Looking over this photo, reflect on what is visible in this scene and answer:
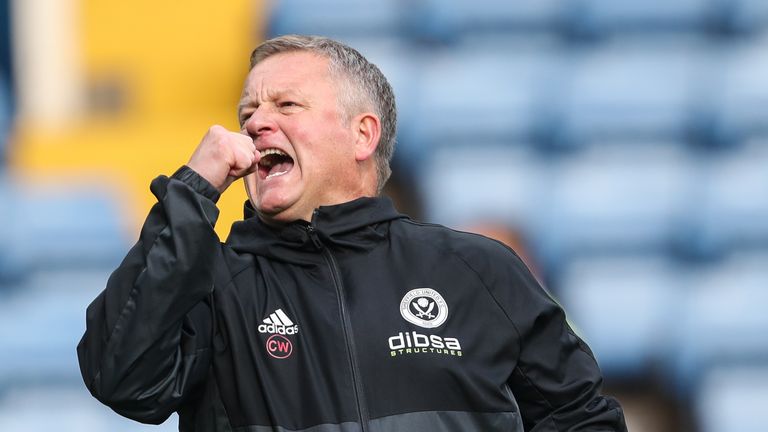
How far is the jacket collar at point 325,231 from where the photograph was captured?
5.66ft

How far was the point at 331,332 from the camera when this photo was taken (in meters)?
1.65

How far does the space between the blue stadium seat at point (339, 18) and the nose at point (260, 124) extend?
3.34 metres

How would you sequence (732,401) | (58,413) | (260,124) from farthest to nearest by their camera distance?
(732,401) → (58,413) → (260,124)

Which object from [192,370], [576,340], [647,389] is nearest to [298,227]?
[192,370]

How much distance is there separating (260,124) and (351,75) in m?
0.16

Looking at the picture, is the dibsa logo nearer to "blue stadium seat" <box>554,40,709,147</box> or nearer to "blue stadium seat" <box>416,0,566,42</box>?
"blue stadium seat" <box>554,40,709,147</box>

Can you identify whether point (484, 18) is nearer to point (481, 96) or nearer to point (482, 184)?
point (481, 96)

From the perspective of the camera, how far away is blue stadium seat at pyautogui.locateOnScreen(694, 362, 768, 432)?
14.0 ft

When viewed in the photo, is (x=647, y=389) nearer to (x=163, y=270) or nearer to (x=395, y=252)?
(x=395, y=252)

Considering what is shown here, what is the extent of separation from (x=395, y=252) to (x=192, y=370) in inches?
12.2

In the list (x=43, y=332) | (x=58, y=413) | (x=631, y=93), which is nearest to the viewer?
(x=58, y=413)

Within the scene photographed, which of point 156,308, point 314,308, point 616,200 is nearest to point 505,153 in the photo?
point 616,200

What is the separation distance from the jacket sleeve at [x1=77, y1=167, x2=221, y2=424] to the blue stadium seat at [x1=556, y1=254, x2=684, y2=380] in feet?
9.13

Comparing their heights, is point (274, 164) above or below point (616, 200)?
above
